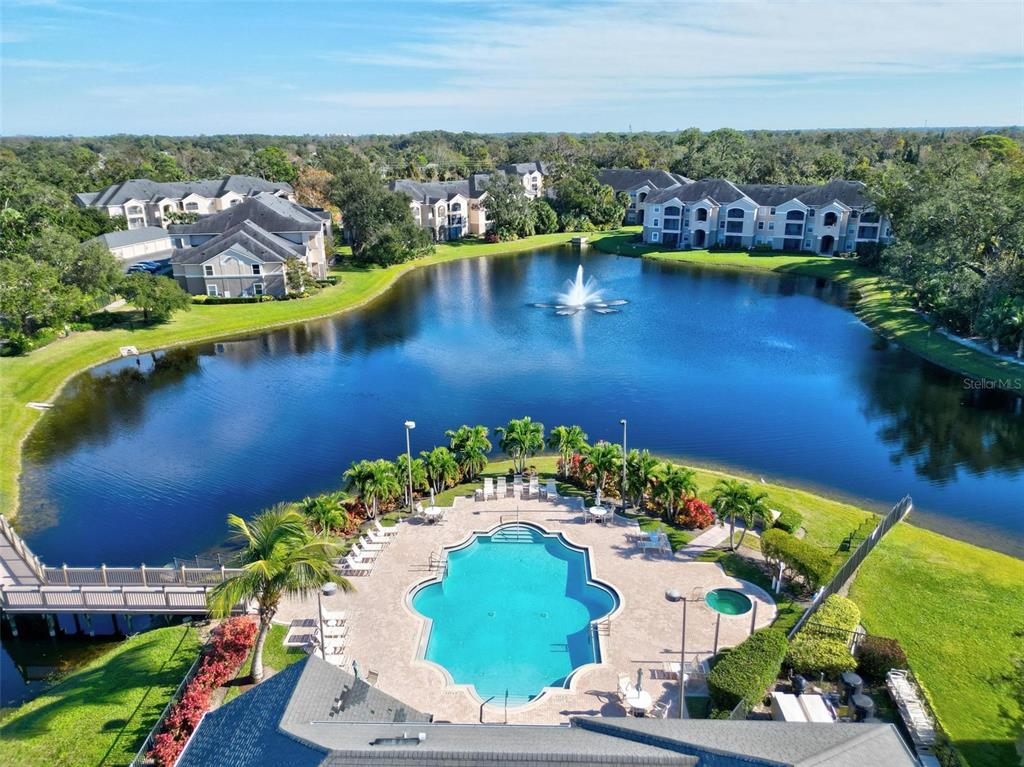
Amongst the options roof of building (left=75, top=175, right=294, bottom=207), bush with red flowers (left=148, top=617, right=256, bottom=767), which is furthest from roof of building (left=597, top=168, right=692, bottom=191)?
bush with red flowers (left=148, top=617, right=256, bottom=767)

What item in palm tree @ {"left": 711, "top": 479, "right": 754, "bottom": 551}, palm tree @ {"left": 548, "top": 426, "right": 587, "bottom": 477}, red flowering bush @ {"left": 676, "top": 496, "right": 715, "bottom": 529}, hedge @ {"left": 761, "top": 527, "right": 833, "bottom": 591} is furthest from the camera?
palm tree @ {"left": 548, "top": 426, "right": 587, "bottom": 477}

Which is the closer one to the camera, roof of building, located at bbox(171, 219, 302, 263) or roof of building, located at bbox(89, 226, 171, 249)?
roof of building, located at bbox(171, 219, 302, 263)

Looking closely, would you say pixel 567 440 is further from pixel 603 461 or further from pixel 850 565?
pixel 850 565

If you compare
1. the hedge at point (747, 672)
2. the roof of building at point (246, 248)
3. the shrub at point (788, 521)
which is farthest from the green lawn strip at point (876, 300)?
the roof of building at point (246, 248)

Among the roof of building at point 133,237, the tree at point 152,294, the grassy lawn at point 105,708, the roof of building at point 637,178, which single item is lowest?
the grassy lawn at point 105,708

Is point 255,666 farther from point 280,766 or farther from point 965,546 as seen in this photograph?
point 965,546

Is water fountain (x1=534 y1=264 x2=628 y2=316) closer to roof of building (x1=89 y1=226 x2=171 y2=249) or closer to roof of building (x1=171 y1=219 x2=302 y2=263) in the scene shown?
roof of building (x1=171 y1=219 x2=302 y2=263)

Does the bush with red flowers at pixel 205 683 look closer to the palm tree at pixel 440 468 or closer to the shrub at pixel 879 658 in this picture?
the palm tree at pixel 440 468
